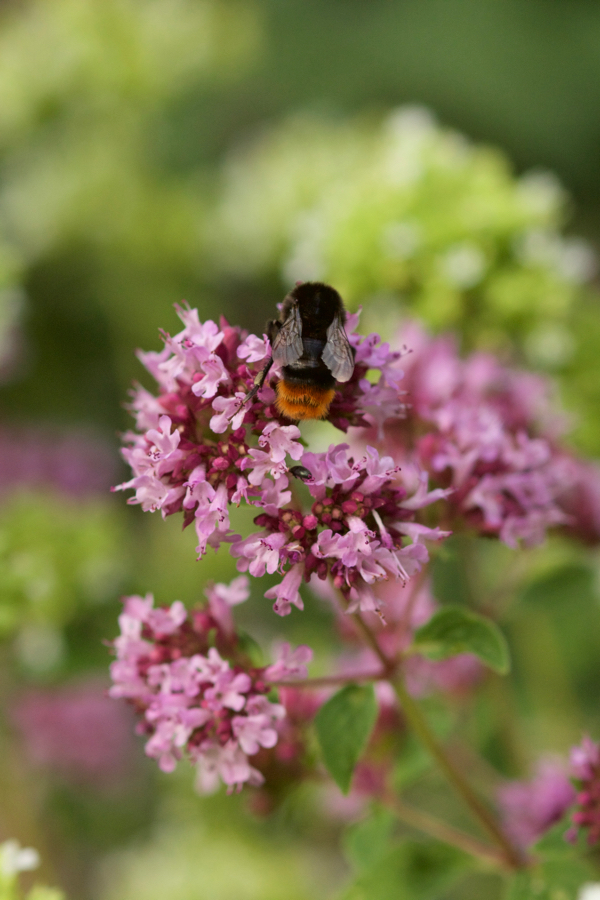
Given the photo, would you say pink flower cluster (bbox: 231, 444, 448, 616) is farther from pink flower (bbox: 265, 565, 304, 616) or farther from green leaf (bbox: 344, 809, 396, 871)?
green leaf (bbox: 344, 809, 396, 871)

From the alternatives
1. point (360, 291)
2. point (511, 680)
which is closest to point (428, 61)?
point (360, 291)

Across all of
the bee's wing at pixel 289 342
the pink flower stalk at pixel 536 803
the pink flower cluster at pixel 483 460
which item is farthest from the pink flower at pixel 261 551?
the pink flower stalk at pixel 536 803

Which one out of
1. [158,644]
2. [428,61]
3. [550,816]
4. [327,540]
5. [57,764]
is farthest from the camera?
[428,61]

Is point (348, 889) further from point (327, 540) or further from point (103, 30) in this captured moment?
point (103, 30)

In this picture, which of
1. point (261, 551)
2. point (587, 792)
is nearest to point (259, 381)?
point (261, 551)

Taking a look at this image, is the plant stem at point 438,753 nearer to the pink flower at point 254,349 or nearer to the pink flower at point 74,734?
the pink flower at point 254,349

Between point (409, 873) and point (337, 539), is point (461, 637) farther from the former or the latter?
point (409, 873)
